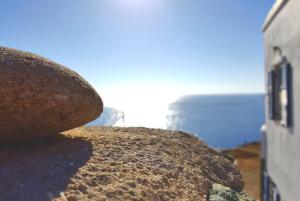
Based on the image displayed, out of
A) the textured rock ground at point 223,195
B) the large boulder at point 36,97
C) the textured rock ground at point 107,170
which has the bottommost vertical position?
the textured rock ground at point 223,195

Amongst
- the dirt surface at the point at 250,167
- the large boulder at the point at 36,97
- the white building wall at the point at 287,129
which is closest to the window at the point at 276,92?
the white building wall at the point at 287,129

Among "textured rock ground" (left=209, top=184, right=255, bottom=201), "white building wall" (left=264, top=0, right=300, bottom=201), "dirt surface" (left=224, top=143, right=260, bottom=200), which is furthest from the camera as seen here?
"dirt surface" (left=224, top=143, right=260, bottom=200)

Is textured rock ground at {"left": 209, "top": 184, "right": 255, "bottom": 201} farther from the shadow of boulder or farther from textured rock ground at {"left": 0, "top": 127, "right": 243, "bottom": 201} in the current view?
the shadow of boulder

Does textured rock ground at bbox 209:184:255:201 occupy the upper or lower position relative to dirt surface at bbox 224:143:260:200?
upper

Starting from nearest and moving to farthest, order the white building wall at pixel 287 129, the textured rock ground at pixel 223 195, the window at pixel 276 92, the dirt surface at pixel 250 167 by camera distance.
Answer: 1. the textured rock ground at pixel 223 195
2. the white building wall at pixel 287 129
3. the window at pixel 276 92
4. the dirt surface at pixel 250 167

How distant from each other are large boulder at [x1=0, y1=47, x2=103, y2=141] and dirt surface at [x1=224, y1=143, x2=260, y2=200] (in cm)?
1361

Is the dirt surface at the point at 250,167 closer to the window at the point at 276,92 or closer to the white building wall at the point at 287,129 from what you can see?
the white building wall at the point at 287,129

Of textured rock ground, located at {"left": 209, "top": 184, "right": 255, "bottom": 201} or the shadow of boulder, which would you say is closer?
the shadow of boulder

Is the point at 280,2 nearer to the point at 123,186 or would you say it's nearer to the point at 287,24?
the point at 287,24

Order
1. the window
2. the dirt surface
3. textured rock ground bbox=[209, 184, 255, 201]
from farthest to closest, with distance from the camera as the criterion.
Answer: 1. the dirt surface
2. the window
3. textured rock ground bbox=[209, 184, 255, 201]

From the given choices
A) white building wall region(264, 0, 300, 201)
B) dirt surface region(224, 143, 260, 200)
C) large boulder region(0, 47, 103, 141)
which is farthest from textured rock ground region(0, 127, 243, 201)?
dirt surface region(224, 143, 260, 200)

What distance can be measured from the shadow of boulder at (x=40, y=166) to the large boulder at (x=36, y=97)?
216 mm

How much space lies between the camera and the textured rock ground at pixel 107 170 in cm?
343

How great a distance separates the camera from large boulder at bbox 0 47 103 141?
4293mm
